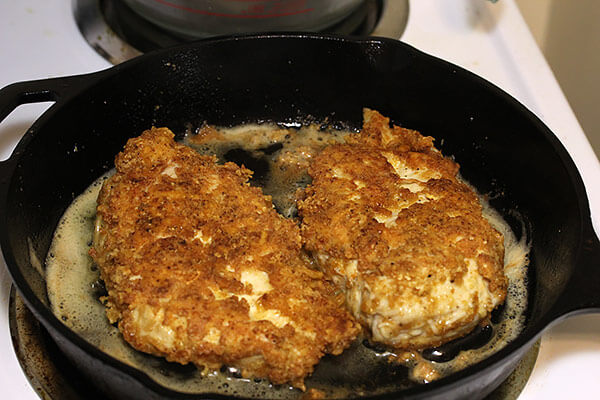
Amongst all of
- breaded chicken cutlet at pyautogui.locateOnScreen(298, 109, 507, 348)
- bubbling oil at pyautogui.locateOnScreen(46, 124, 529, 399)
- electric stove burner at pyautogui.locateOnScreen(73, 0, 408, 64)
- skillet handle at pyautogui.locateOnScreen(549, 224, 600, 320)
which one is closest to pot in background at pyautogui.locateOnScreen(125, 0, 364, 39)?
electric stove burner at pyautogui.locateOnScreen(73, 0, 408, 64)

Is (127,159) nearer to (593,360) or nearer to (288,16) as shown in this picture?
(288,16)

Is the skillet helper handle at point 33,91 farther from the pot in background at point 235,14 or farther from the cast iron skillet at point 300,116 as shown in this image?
the pot in background at point 235,14

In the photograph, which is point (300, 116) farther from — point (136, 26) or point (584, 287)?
point (584, 287)

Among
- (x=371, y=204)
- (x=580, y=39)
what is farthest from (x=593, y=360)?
(x=580, y=39)

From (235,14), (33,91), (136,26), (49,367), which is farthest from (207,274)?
(136,26)

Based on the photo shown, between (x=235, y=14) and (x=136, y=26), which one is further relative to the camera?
(x=136, y=26)

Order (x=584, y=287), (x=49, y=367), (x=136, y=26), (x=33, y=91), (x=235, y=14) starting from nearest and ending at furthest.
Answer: (x=584, y=287) → (x=49, y=367) → (x=33, y=91) → (x=235, y=14) → (x=136, y=26)

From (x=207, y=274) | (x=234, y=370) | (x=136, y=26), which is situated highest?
(x=136, y=26)
